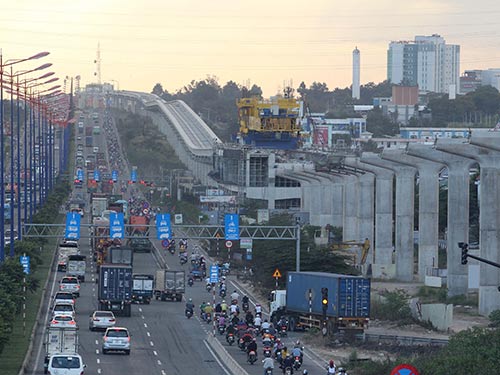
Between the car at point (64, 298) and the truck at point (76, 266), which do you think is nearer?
the car at point (64, 298)

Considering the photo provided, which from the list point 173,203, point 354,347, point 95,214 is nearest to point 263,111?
point 173,203

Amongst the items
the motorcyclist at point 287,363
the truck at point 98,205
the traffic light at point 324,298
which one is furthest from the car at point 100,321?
the truck at point 98,205

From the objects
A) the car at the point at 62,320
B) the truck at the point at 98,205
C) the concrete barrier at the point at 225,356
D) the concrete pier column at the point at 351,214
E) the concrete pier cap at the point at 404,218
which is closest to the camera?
the concrete barrier at the point at 225,356

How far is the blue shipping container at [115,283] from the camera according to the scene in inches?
2842

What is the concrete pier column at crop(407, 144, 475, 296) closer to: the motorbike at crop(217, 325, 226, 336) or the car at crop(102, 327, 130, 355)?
→ the motorbike at crop(217, 325, 226, 336)

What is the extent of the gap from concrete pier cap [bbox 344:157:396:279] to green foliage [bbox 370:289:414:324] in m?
24.6

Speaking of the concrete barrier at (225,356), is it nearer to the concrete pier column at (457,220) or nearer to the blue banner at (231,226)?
the blue banner at (231,226)

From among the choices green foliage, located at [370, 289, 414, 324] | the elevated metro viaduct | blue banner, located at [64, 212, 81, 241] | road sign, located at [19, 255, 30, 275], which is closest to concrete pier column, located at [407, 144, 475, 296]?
the elevated metro viaduct

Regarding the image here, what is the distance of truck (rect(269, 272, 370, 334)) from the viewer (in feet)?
205

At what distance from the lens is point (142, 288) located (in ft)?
264

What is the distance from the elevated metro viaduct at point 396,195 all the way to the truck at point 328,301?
10.5 m

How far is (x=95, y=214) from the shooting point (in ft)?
431

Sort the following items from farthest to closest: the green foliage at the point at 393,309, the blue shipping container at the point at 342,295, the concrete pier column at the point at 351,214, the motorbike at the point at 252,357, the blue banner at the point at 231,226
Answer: the concrete pier column at the point at 351,214, the blue banner at the point at 231,226, the green foliage at the point at 393,309, the blue shipping container at the point at 342,295, the motorbike at the point at 252,357

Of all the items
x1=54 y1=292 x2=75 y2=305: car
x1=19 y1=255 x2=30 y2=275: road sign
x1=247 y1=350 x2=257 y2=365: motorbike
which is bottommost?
x1=247 y1=350 x2=257 y2=365: motorbike
